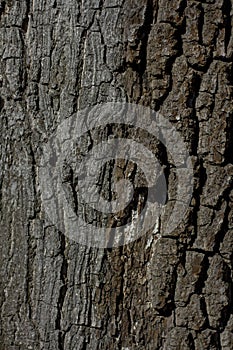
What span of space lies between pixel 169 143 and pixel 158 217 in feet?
0.61

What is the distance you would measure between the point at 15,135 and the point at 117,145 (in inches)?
10.7

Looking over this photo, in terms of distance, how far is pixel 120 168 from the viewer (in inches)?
65.6

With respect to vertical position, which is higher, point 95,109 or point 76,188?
point 95,109

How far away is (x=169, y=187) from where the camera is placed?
165 cm

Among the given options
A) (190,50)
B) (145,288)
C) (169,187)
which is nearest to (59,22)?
(190,50)

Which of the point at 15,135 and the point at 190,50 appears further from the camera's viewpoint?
the point at 15,135

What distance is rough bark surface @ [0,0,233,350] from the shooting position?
162cm

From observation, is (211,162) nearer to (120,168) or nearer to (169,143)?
(169,143)

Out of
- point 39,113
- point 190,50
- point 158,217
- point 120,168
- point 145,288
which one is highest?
point 190,50

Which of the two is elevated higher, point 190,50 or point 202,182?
point 190,50

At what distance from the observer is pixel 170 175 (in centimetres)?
165

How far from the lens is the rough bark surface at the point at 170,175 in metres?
1.62

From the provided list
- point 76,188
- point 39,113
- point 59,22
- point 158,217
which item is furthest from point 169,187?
point 59,22

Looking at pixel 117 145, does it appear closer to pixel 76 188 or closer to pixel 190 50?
pixel 76 188
